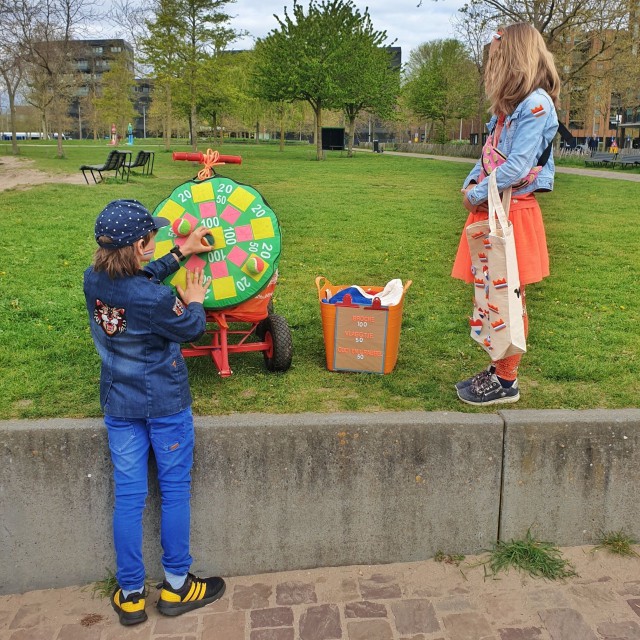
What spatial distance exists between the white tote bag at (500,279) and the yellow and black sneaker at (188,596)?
187 cm

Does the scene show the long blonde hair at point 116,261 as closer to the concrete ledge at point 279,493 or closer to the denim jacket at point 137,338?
the denim jacket at point 137,338

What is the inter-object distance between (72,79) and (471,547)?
42.2 metres

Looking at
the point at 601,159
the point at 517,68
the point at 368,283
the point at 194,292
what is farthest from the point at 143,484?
the point at 601,159

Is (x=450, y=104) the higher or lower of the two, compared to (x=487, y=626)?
higher

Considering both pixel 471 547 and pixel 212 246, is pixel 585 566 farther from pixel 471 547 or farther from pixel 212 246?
pixel 212 246

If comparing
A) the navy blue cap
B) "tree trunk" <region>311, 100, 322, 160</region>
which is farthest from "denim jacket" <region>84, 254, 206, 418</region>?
"tree trunk" <region>311, 100, 322, 160</region>

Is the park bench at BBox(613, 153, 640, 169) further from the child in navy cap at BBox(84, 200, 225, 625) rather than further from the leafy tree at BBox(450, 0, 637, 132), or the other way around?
the child in navy cap at BBox(84, 200, 225, 625)

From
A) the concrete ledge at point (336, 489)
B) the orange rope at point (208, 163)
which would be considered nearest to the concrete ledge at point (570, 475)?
the concrete ledge at point (336, 489)

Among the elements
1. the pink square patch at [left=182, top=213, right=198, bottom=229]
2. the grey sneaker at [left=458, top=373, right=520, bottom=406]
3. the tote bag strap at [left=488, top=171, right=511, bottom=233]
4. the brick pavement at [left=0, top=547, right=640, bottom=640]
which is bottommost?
the brick pavement at [left=0, top=547, right=640, bottom=640]

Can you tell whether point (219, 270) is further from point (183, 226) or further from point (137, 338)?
Answer: point (137, 338)

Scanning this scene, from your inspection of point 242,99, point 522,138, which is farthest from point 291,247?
point 242,99

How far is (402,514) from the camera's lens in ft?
11.7

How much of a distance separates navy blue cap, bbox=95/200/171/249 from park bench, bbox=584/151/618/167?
29.4 m

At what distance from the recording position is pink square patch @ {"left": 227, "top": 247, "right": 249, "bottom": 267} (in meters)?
4.00
